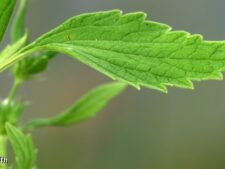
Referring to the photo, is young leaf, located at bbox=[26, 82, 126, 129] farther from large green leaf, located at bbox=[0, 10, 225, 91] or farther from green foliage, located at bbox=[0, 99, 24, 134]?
large green leaf, located at bbox=[0, 10, 225, 91]

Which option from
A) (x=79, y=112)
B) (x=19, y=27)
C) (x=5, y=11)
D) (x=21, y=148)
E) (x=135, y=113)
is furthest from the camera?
(x=135, y=113)

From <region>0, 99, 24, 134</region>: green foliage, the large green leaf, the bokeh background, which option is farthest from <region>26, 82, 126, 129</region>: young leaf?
the bokeh background

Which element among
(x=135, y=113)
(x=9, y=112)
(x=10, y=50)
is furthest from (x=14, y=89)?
(x=135, y=113)

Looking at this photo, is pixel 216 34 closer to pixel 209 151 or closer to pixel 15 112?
pixel 209 151

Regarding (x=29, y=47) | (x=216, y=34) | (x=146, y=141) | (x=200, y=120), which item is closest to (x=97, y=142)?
(x=146, y=141)

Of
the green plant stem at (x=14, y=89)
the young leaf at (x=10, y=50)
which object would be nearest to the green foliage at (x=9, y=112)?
the green plant stem at (x=14, y=89)

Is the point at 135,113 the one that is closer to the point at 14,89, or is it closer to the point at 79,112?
the point at 79,112

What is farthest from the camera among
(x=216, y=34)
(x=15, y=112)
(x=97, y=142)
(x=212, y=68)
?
(x=216, y=34)
